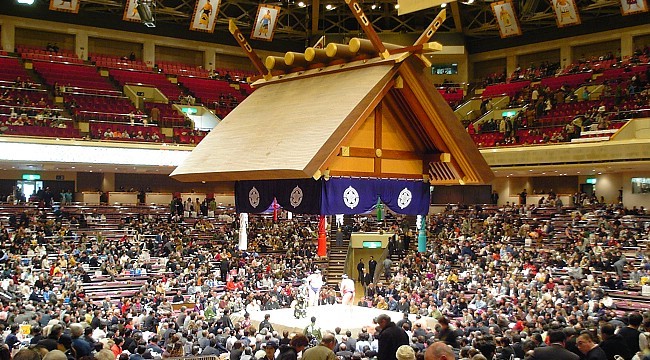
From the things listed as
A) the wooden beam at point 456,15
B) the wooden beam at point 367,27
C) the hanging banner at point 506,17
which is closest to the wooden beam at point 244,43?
the wooden beam at point 367,27

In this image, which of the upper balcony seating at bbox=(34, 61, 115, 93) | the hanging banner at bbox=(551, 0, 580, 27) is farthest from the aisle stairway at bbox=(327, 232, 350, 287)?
the hanging banner at bbox=(551, 0, 580, 27)

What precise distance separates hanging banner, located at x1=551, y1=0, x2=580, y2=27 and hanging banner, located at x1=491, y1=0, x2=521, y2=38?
150 centimetres

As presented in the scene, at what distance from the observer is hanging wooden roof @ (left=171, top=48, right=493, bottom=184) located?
7.27 meters

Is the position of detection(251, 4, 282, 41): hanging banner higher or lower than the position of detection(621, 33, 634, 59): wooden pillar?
higher

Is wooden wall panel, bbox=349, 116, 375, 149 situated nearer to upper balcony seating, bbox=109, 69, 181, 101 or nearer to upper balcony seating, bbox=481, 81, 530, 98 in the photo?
upper balcony seating, bbox=109, 69, 181, 101

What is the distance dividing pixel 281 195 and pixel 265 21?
17.9 metres

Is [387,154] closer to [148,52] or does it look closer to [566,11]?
[566,11]

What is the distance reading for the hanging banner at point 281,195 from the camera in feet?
26.2

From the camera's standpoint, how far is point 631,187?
19.9 meters

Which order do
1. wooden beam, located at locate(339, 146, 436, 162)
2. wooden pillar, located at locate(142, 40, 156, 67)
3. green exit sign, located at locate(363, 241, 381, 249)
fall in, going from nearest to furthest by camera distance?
wooden beam, located at locate(339, 146, 436, 162) → green exit sign, located at locate(363, 241, 381, 249) → wooden pillar, located at locate(142, 40, 156, 67)

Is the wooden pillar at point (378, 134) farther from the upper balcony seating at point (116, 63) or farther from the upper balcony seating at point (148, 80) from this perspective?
the upper balcony seating at point (116, 63)

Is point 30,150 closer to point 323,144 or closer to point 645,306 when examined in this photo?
point 323,144

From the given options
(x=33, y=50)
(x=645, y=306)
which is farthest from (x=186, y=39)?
(x=645, y=306)

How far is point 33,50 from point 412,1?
19607mm
